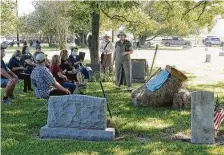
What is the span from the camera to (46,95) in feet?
31.1

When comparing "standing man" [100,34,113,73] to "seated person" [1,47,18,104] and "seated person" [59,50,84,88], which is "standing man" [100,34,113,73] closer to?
"seated person" [59,50,84,88]

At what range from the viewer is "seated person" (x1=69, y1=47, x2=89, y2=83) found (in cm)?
Result: 1477

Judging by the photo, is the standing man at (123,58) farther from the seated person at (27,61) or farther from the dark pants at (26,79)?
the dark pants at (26,79)

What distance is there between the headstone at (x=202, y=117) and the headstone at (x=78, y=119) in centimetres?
142

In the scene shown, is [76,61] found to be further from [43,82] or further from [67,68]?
[43,82]

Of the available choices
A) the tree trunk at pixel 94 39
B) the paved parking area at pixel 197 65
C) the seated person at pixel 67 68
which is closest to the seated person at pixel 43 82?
the seated person at pixel 67 68

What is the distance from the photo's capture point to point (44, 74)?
927 cm

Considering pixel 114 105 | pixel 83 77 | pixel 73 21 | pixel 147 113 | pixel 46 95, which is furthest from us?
pixel 73 21

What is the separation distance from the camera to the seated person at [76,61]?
48.5 feet

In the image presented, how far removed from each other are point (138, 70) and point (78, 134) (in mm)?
9542

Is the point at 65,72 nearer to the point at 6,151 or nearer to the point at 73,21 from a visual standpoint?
the point at 6,151

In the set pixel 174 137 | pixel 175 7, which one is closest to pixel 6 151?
pixel 174 137

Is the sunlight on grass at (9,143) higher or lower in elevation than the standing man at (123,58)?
lower

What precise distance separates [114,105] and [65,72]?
2266 mm
